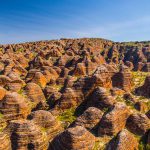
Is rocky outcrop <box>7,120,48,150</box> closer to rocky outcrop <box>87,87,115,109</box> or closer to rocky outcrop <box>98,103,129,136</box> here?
Result: rocky outcrop <box>98,103,129,136</box>

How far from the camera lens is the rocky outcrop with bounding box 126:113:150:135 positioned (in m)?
48.2

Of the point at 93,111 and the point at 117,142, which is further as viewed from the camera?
the point at 93,111

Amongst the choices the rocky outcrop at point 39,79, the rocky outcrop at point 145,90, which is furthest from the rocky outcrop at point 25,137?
the rocky outcrop at point 39,79

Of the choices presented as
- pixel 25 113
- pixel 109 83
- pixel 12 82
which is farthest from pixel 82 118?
pixel 12 82

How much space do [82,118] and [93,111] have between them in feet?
7.51

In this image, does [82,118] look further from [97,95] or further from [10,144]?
[10,144]

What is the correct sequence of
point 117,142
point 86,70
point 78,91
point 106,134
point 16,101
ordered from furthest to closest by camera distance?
point 86,70
point 78,91
point 16,101
point 106,134
point 117,142

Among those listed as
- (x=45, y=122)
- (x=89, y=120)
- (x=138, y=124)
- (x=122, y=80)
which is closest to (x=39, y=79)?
(x=122, y=80)

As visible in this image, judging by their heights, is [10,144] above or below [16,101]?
below

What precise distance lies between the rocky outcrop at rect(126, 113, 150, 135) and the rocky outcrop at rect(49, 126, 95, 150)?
9.63 m

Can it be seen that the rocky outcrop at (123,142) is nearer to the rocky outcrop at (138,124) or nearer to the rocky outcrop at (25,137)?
the rocky outcrop at (138,124)

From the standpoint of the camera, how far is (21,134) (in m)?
43.0

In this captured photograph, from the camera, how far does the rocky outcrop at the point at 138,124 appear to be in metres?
48.2

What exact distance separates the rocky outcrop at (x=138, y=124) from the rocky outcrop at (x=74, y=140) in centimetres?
963
